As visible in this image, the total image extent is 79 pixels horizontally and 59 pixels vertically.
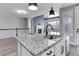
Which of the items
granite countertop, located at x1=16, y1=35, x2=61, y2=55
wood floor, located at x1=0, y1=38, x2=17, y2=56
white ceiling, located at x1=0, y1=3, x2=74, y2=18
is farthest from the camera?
wood floor, located at x1=0, y1=38, x2=17, y2=56

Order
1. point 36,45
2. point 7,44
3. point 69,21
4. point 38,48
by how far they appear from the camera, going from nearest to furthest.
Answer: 1. point 38,48
2. point 36,45
3. point 69,21
4. point 7,44

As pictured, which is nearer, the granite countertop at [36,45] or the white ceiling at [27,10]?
the granite countertop at [36,45]

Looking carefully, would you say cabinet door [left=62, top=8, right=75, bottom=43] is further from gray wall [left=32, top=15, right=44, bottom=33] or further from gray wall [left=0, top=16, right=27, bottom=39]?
gray wall [left=0, top=16, right=27, bottom=39]

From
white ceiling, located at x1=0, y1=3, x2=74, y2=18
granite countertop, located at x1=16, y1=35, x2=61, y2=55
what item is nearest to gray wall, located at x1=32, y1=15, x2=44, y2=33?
white ceiling, located at x1=0, y1=3, x2=74, y2=18

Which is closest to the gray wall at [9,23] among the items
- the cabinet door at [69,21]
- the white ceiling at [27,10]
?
the white ceiling at [27,10]

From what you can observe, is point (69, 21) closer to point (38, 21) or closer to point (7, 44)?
point (38, 21)

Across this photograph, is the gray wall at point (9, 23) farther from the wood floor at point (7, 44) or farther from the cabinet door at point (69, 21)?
the cabinet door at point (69, 21)

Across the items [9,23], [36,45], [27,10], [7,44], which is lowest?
[7,44]

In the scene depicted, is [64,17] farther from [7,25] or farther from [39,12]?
[7,25]

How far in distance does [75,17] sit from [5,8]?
2.49 feet

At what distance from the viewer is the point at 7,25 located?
826 millimetres

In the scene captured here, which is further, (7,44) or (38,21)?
(7,44)

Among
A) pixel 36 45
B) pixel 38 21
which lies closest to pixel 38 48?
pixel 36 45

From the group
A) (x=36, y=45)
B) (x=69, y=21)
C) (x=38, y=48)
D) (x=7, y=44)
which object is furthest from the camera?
(x=7, y=44)
